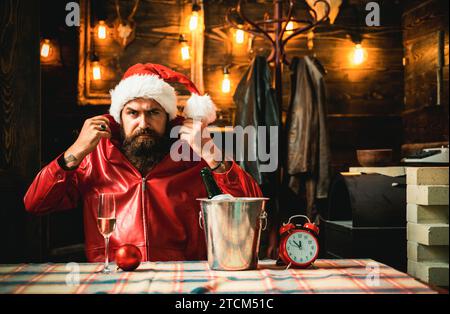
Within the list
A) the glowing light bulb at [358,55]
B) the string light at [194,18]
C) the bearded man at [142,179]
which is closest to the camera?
the bearded man at [142,179]

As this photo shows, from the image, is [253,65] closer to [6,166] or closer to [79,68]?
[79,68]

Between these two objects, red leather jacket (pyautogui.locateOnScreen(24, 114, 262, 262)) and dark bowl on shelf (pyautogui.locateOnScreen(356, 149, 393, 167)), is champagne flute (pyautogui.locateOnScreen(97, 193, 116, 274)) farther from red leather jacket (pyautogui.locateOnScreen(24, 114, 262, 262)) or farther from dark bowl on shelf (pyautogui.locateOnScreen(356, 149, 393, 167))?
dark bowl on shelf (pyautogui.locateOnScreen(356, 149, 393, 167))

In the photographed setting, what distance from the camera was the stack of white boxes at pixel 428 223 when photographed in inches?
57.4

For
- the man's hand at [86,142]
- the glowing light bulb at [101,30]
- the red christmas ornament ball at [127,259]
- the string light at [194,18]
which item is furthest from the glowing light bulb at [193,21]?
the red christmas ornament ball at [127,259]

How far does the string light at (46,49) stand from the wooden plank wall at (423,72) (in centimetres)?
357

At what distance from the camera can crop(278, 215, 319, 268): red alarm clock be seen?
60.9 inches

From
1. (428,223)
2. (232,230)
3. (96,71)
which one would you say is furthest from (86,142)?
(96,71)

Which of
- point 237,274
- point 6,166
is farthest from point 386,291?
point 6,166

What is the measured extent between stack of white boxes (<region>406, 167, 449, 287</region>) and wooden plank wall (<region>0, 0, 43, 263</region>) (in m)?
1.85

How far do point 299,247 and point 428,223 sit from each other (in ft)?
1.52

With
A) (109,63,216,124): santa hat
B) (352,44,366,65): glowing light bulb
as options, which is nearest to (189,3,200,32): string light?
(352,44,366,65): glowing light bulb

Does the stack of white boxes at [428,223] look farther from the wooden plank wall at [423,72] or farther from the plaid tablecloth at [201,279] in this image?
the wooden plank wall at [423,72]

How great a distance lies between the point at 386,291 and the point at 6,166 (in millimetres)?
1875

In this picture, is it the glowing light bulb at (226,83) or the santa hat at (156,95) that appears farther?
the glowing light bulb at (226,83)
